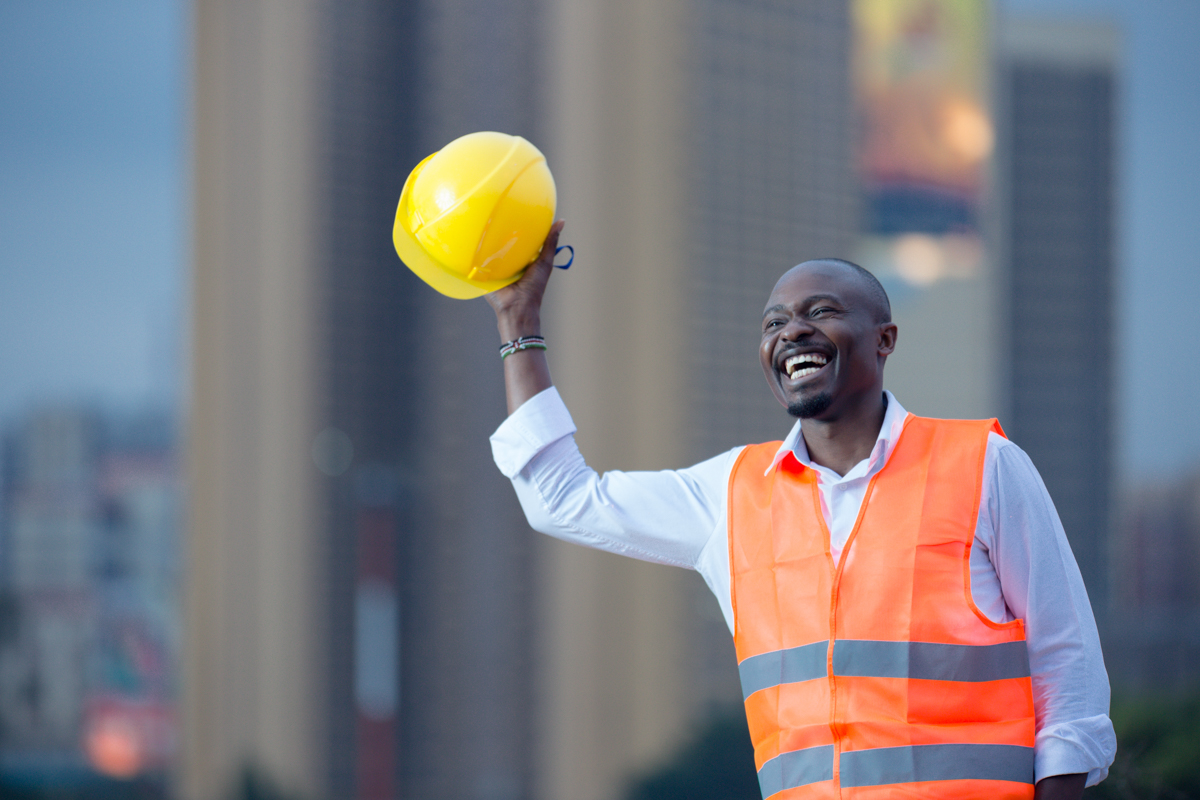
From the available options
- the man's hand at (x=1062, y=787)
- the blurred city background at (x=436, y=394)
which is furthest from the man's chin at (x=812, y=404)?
the blurred city background at (x=436, y=394)

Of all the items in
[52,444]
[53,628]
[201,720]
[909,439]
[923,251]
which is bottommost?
[201,720]

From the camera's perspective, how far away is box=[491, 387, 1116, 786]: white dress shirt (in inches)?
83.0

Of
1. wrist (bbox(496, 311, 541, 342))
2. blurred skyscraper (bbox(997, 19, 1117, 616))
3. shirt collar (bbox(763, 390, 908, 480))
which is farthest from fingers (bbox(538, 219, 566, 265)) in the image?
blurred skyscraper (bbox(997, 19, 1117, 616))

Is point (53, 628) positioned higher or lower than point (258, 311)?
lower

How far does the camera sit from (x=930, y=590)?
213 cm

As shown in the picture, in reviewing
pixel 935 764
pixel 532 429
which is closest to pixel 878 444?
pixel 935 764

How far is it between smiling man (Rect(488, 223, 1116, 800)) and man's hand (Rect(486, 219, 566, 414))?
0.14ft

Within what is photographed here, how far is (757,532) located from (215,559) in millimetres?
37583

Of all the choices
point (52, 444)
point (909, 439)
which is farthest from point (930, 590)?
point (52, 444)

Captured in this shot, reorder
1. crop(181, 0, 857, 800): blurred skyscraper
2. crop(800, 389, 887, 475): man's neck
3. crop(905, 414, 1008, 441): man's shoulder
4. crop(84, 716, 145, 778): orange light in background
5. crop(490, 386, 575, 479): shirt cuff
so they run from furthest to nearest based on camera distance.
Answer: crop(84, 716, 145, 778): orange light in background, crop(181, 0, 857, 800): blurred skyscraper, crop(490, 386, 575, 479): shirt cuff, crop(800, 389, 887, 475): man's neck, crop(905, 414, 1008, 441): man's shoulder

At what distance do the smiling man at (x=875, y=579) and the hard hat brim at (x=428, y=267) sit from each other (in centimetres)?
32

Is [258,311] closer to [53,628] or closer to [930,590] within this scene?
[53,628]

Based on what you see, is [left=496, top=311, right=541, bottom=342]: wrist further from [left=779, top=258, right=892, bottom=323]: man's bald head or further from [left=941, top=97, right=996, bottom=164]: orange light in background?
[left=941, top=97, right=996, bottom=164]: orange light in background

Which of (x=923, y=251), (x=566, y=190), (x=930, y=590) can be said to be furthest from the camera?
(x=923, y=251)
